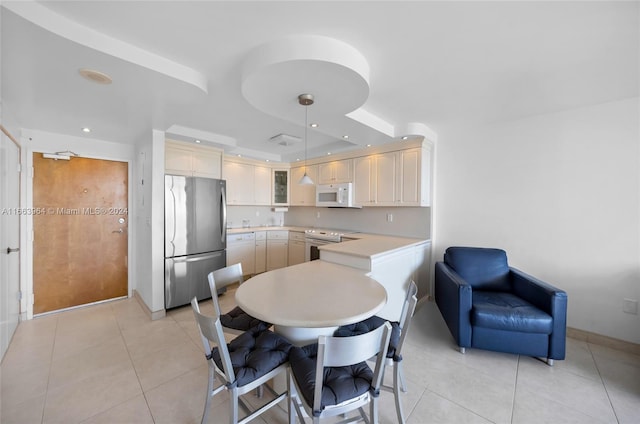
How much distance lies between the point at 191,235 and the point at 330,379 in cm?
282

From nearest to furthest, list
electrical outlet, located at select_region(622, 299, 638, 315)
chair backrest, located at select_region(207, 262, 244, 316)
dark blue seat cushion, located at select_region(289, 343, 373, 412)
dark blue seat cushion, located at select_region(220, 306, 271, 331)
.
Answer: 1. dark blue seat cushion, located at select_region(289, 343, 373, 412)
2. dark blue seat cushion, located at select_region(220, 306, 271, 331)
3. chair backrest, located at select_region(207, 262, 244, 316)
4. electrical outlet, located at select_region(622, 299, 638, 315)

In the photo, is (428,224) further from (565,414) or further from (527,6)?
(527,6)

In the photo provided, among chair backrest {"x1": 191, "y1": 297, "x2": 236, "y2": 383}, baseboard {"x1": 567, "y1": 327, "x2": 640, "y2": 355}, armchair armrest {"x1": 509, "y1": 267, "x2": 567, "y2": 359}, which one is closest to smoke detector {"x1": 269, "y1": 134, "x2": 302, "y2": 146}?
chair backrest {"x1": 191, "y1": 297, "x2": 236, "y2": 383}

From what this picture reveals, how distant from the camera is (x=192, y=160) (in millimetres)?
3512

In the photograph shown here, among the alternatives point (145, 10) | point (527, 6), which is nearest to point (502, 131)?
point (527, 6)

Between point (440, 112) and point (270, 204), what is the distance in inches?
140

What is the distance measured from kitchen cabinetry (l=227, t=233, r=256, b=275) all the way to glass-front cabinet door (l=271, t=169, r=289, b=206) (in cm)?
104

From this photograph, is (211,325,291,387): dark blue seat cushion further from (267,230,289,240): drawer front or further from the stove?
(267,230,289,240): drawer front

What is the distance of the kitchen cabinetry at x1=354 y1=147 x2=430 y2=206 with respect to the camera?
340 centimetres

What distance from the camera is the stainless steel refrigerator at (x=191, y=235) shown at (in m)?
3.13

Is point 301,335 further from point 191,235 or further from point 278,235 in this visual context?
point 278,235

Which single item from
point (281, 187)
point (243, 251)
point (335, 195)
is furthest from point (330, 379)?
point (281, 187)

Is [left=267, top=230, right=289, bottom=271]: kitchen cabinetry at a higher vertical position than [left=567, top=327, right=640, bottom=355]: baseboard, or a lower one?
higher

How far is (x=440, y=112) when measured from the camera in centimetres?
273
